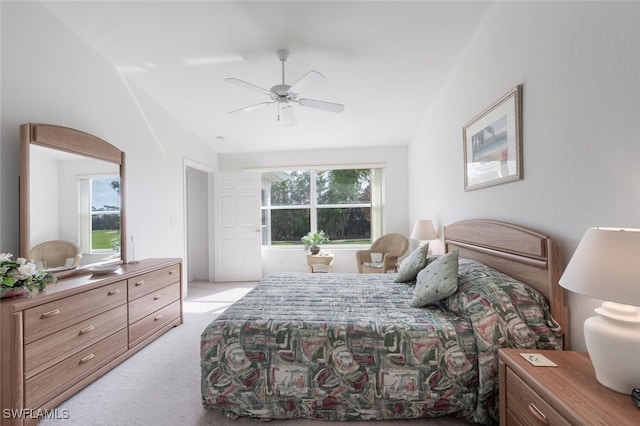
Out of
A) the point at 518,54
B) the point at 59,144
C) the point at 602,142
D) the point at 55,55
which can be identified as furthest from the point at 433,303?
the point at 55,55

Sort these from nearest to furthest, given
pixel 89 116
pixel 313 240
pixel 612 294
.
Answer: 1. pixel 612 294
2. pixel 89 116
3. pixel 313 240

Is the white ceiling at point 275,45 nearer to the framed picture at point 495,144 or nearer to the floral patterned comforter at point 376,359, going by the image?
the framed picture at point 495,144

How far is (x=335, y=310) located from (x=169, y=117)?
11.4ft

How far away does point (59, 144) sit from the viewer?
1970 mm

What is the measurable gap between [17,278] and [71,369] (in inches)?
28.3

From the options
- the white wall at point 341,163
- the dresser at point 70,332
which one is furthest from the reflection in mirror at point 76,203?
the white wall at point 341,163

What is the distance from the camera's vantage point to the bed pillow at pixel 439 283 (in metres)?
1.70

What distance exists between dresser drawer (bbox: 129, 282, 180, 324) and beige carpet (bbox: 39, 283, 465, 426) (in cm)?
34

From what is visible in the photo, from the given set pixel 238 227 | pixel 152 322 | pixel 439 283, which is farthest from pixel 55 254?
pixel 238 227

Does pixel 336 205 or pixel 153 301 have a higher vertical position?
pixel 336 205

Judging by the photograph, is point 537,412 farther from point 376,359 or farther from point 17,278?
point 17,278

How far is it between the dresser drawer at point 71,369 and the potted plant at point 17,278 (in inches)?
20.1

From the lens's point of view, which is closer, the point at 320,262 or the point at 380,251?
the point at 380,251

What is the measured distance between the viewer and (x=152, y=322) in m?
2.56
